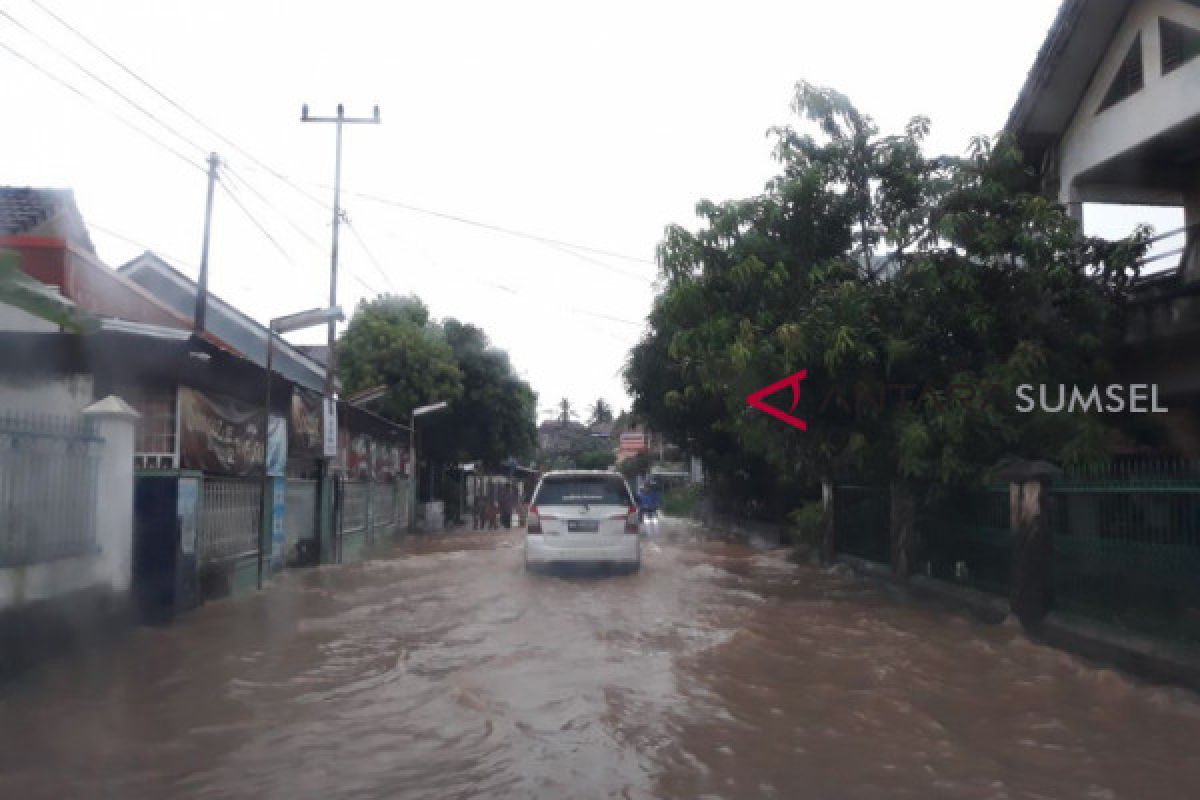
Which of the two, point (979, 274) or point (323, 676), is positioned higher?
point (979, 274)

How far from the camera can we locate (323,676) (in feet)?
24.3

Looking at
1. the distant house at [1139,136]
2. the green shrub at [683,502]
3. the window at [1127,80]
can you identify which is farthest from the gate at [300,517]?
the green shrub at [683,502]

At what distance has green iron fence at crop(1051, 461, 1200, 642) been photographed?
7.03 m

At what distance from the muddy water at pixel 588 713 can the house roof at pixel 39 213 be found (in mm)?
8721

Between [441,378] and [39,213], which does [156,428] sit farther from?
[441,378]

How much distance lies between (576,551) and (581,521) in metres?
0.42

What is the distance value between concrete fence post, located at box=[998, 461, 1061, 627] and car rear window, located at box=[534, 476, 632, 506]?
6.00 metres

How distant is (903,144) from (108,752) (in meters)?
10.2

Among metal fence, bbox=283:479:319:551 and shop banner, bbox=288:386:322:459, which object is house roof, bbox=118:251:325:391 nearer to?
shop banner, bbox=288:386:322:459

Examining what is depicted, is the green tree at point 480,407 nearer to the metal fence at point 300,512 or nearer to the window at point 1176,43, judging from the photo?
the metal fence at point 300,512

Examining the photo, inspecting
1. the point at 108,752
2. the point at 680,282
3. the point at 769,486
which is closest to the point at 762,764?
the point at 108,752

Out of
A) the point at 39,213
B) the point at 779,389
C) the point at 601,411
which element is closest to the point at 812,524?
the point at 779,389

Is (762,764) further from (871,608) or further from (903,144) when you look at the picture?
(903,144)

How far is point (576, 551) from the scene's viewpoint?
13766 millimetres
